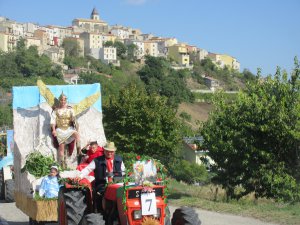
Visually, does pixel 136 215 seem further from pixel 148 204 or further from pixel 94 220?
pixel 94 220

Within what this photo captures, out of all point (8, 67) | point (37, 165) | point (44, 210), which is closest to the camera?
point (44, 210)

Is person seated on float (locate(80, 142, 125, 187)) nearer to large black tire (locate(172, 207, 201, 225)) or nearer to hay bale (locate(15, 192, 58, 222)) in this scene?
large black tire (locate(172, 207, 201, 225))

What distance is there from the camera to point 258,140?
22.0 metres

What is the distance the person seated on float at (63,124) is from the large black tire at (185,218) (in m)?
5.92

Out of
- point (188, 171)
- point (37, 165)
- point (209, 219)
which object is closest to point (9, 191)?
point (37, 165)

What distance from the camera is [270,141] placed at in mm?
21984

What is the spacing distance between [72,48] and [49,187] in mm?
185431

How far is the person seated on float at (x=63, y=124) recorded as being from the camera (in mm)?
14868

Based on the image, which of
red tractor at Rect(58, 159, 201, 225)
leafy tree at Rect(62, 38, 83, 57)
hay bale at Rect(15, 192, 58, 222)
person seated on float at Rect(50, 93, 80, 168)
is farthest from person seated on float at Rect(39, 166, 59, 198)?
leafy tree at Rect(62, 38, 83, 57)

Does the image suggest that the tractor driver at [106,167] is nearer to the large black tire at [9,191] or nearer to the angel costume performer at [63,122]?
the angel costume performer at [63,122]

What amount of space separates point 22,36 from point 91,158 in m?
192

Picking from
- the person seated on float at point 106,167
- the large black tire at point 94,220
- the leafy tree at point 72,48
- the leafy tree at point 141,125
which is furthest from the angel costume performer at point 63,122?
the leafy tree at point 72,48

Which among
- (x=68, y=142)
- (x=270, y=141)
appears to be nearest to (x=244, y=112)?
(x=270, y=141)

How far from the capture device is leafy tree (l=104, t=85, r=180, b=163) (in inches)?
1348
